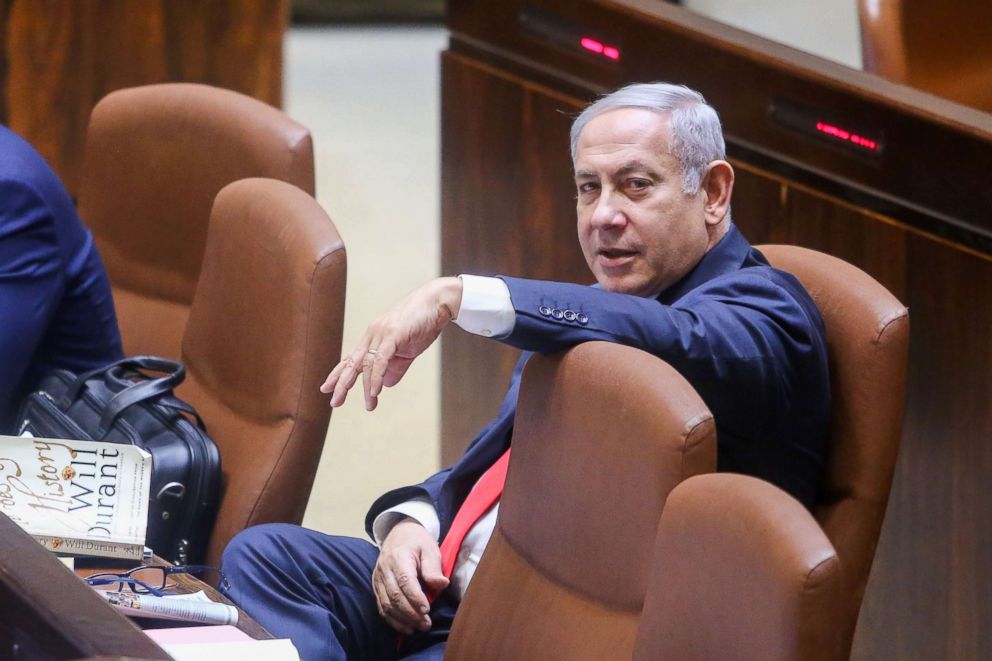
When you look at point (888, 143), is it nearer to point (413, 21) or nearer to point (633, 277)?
point (633, 277)

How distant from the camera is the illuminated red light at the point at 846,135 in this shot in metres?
2.21

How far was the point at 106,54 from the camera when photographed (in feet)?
12.9

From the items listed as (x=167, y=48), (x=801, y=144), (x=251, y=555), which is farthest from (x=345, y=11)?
(x=251, y=555)

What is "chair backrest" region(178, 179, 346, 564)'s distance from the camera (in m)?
2.00

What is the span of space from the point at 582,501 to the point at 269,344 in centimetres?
70

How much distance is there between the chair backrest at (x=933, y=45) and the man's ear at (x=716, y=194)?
1353 millimetres

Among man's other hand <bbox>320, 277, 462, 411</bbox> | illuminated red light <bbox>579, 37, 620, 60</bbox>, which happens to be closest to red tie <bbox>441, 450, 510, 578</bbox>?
man's other hand <bbox>320, 277, 462, 411</bbox>

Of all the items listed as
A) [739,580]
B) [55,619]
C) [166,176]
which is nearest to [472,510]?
[739,580]

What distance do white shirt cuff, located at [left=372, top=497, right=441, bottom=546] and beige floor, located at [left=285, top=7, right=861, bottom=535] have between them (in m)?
1.20

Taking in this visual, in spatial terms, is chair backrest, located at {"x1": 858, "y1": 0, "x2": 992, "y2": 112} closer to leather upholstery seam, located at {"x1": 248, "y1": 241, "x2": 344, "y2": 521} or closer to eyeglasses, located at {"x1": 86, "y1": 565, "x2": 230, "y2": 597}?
leather upholstery seam, located at {"x1": 248, "y1": 241, "x2": 344, "y2": 521}

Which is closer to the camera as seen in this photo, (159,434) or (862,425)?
(862,425)

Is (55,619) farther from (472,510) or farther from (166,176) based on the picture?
(166,176)

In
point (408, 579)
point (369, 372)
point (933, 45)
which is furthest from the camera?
point (933, 45)

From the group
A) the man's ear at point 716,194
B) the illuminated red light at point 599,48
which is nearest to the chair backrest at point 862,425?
the man's ear at point 716,194
